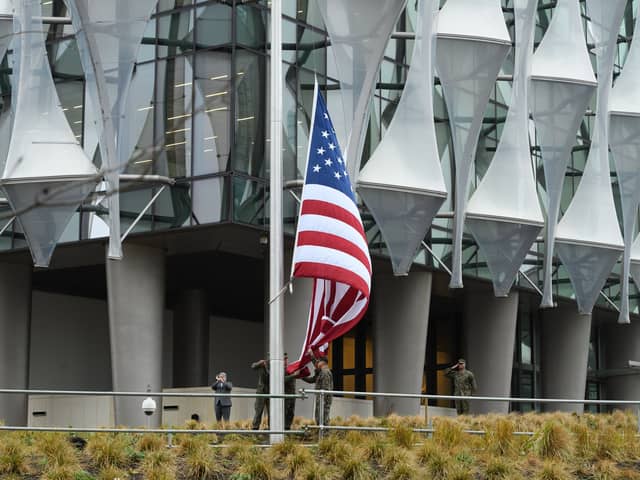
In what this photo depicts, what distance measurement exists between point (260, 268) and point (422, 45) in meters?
11.0

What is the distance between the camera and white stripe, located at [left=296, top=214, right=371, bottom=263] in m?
20.1

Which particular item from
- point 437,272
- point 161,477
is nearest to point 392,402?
point 437,272

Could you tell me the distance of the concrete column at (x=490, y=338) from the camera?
42344mm

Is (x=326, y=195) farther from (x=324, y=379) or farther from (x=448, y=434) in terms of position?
(x=448, y=434)

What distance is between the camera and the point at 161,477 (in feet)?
60.5

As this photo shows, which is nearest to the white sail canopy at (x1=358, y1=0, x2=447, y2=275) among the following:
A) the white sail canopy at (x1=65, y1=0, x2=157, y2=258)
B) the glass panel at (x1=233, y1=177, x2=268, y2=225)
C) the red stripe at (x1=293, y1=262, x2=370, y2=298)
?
the glass panel at (x1=233, y1=177, x2=268, y2=225)

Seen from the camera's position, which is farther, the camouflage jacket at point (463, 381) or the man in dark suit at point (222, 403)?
the camouflage jacket at point (463, 381)

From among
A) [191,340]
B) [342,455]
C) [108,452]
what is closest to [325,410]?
[342,455]

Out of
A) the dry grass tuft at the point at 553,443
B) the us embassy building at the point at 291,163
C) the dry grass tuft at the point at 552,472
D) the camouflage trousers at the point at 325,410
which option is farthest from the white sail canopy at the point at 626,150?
the dry grass tuft at the point at 552,472

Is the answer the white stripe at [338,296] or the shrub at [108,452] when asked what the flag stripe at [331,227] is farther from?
the shrub at [108,452]

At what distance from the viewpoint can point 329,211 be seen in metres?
20.3

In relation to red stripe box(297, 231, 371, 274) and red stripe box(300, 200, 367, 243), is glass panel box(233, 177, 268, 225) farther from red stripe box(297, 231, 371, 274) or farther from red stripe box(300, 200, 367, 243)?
red stripe box(297, 231, 371, 274)

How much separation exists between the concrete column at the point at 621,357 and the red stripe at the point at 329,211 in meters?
32.1

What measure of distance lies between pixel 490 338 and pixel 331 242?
23.6 meters
